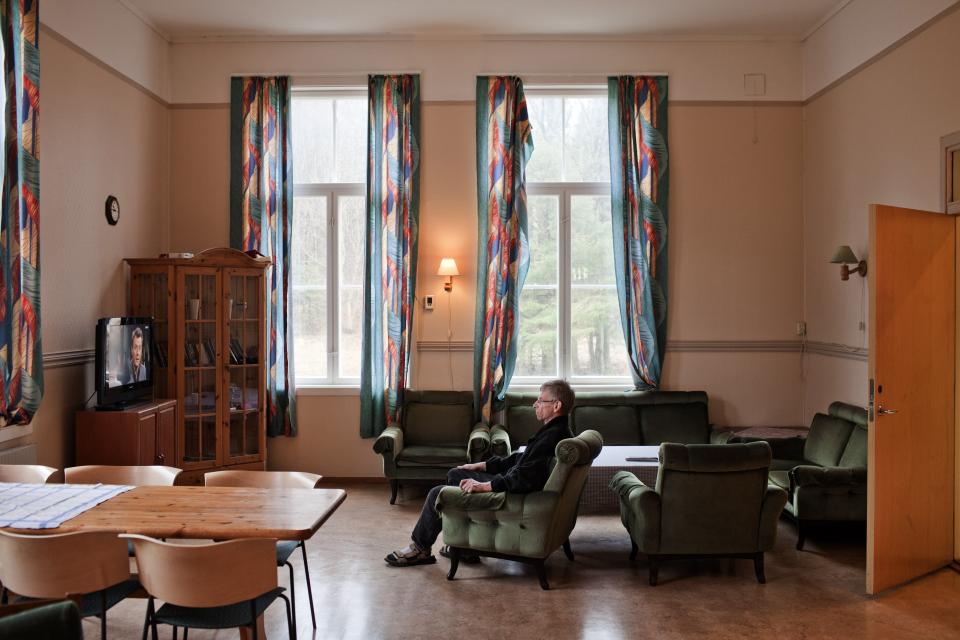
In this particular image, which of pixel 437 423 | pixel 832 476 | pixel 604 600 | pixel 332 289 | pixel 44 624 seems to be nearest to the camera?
pixel 44 624

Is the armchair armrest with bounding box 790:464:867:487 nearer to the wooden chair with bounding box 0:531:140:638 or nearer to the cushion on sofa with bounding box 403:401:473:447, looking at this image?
the cushion on sofa with bounding box 403:401:473:447

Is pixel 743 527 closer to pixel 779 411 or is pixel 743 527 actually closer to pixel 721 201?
pixel 779 411

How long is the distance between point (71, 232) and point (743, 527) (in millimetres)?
4884

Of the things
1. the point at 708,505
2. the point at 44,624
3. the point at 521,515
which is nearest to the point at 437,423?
the point at 521,515

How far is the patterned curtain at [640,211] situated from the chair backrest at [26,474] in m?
4.65

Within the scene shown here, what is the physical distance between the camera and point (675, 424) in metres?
6.48

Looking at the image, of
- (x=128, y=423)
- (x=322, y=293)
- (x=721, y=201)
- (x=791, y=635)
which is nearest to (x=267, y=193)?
(x=322, y=293)

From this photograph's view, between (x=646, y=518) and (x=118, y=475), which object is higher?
(x=118, y=475)

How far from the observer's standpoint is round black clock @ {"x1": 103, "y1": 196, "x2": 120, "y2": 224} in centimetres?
579

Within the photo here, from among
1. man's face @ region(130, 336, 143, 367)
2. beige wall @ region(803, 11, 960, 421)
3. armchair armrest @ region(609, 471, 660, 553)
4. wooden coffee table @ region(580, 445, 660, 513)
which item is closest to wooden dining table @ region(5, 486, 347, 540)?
armchair armrest @ region(609, 471, 660, 553)

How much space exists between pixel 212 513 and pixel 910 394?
3.86 meters

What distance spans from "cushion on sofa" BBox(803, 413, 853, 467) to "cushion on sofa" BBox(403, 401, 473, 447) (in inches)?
110

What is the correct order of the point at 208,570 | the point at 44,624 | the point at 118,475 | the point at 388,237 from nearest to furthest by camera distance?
the point at 44,624 → the point at 208,570 → the point at 118,475 → the point at 388,237

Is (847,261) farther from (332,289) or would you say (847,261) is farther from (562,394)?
(332,289)
